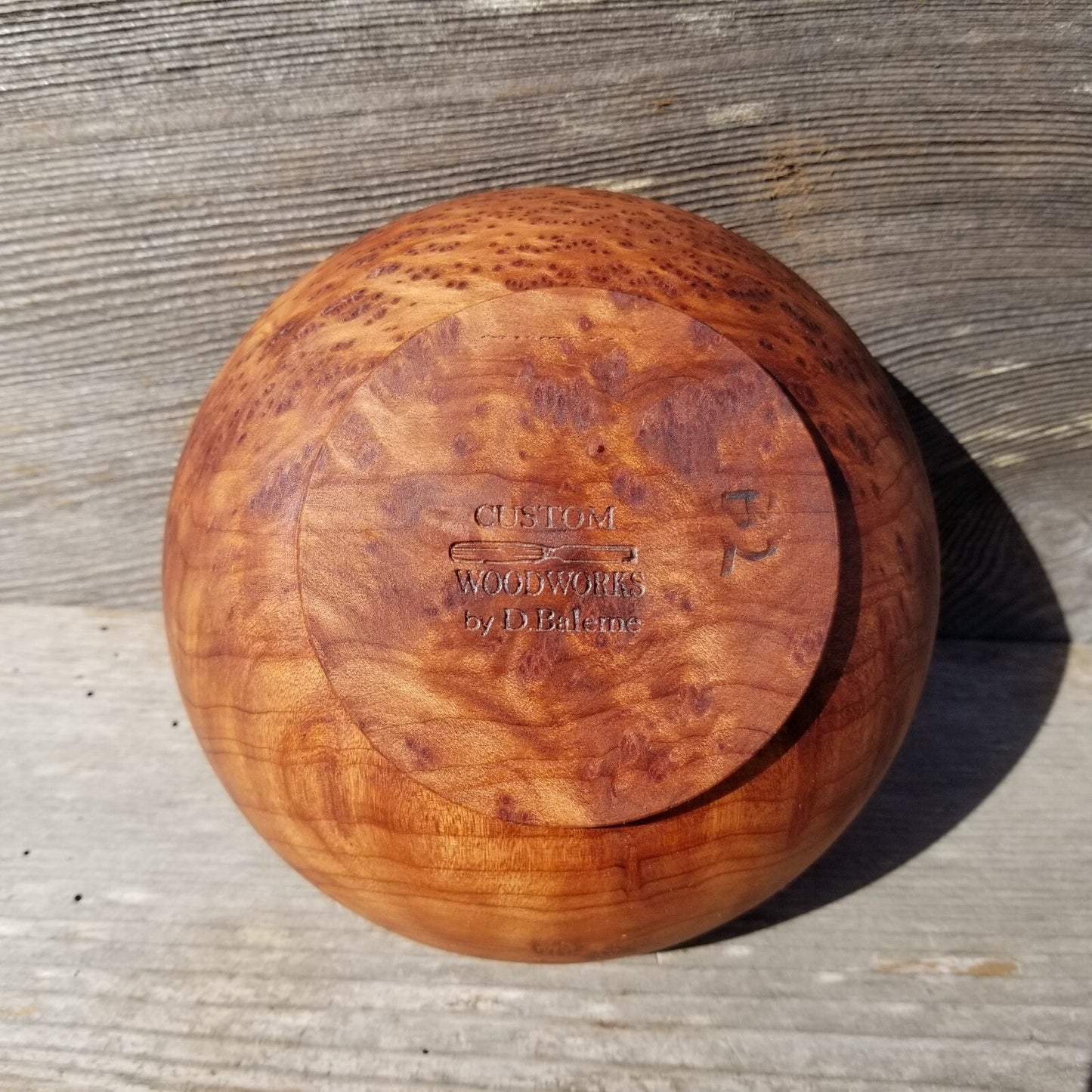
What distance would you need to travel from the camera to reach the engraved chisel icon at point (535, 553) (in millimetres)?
925

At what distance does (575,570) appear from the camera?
929 mm

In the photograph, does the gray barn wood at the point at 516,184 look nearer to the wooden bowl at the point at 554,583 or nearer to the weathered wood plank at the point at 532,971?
the weathered wood plank at the point at 532,971

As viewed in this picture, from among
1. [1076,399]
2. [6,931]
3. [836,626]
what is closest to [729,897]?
[836,626]

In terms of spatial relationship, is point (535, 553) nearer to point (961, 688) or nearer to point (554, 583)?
point (554, 583)

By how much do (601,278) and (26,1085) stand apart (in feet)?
3.37

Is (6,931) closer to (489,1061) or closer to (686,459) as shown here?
(489,1061)

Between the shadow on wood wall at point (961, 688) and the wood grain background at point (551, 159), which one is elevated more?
the wood grain background at point (551, 159)

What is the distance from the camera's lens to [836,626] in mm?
968

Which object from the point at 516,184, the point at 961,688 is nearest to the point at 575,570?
the point at 516,184

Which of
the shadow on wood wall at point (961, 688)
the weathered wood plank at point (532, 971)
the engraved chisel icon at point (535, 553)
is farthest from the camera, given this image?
the shadow on wood wall at point (961, 688)

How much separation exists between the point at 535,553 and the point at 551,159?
0.78m

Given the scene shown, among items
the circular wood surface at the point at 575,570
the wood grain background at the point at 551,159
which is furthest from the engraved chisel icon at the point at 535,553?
the wood grain background at the point at 551,159

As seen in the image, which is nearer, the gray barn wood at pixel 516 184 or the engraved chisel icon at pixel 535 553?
the engraved chisel icon at pixel 535 553

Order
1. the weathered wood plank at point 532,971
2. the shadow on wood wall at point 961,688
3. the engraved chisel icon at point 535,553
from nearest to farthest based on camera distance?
the engraved chisel icon at point 535,553
the weathered wood plank at point 532,971
the shadow on wood wall at point 961,688
